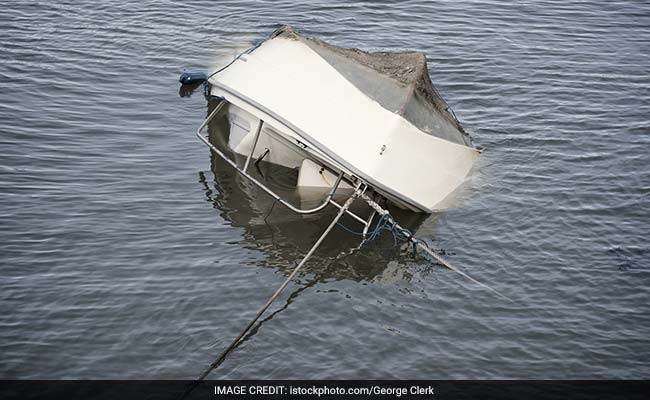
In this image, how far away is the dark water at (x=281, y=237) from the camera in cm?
1195

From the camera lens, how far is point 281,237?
49.1ft

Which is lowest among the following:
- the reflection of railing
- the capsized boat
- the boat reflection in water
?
the boat reflection in water

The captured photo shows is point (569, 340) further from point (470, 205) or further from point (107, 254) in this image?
point (107, 254)

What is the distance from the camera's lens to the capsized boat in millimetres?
14820

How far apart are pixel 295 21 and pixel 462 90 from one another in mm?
6573

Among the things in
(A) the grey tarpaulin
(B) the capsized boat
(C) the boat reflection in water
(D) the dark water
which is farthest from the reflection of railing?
(A) the grey tarpaulin

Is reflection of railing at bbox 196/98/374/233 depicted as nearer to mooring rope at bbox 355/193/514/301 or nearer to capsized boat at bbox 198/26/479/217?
capsized boat at bbox 198/26/479/217

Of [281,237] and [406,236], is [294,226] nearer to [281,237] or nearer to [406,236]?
[281,237]

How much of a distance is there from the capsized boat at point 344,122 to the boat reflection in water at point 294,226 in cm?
35

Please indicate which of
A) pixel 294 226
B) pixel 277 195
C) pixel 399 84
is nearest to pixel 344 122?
pixel 399 84

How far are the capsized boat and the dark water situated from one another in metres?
0.93

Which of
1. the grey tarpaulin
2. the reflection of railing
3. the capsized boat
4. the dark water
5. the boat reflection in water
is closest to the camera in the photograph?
the dark water

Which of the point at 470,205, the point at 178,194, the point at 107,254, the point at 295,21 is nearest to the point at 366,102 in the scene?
the point at 470,205

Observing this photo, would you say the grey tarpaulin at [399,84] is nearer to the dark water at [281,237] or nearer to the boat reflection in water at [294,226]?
the dark water at [281,237]
